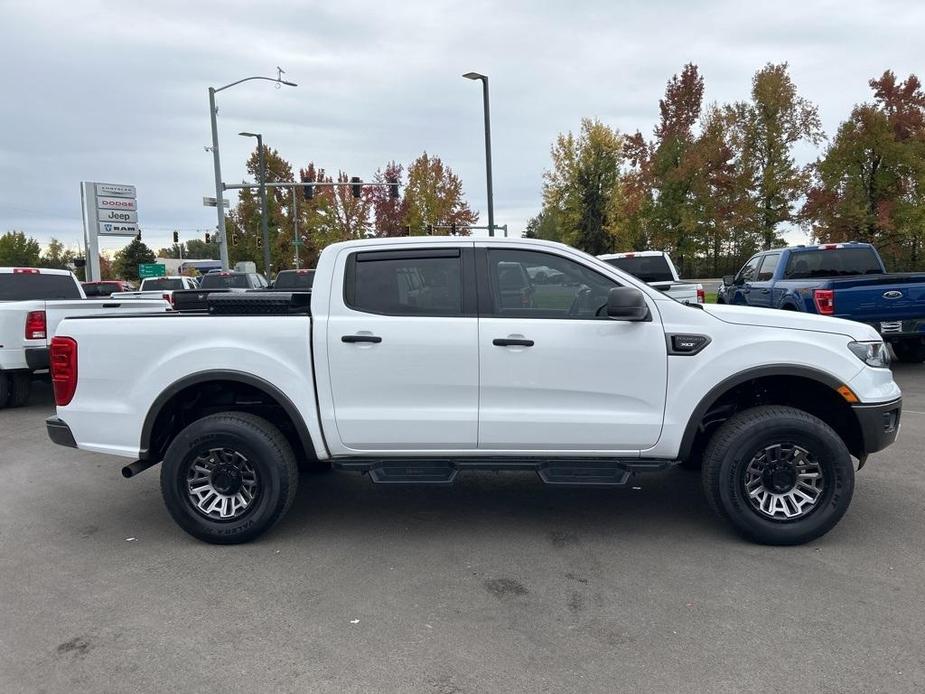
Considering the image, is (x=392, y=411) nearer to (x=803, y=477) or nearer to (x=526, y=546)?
(x=526, y=546)

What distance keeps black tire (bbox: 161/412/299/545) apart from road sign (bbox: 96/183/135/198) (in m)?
41.2

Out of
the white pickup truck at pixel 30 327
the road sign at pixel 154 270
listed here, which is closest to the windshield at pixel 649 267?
the white pickup truck at pixel 30 327

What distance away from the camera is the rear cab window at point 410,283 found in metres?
4.41

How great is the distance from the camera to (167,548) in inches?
178

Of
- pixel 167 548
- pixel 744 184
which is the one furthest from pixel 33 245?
pixel 167 548

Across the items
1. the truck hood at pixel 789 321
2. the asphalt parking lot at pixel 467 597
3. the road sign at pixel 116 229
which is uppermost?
the road sign at pixel 116 229

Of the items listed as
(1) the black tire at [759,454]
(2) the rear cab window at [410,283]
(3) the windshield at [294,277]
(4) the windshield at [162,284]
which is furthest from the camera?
(4) the windshield at [162,284]

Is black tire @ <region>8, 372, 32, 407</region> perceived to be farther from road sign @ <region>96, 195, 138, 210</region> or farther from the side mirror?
road sign @ <region>96, 195, 138, 210</region>

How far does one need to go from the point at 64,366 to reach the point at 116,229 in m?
40.2

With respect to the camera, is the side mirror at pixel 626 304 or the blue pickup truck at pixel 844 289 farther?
the blue pickup truck at pixel 844 289

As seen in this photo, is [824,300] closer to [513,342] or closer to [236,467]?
[513,342]

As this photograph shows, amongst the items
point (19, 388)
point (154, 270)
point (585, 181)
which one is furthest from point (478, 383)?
point (154, 270)

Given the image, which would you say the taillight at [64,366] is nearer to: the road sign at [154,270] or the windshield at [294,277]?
the windshield at [294,277]

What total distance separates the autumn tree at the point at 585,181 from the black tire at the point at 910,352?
1105 inches
